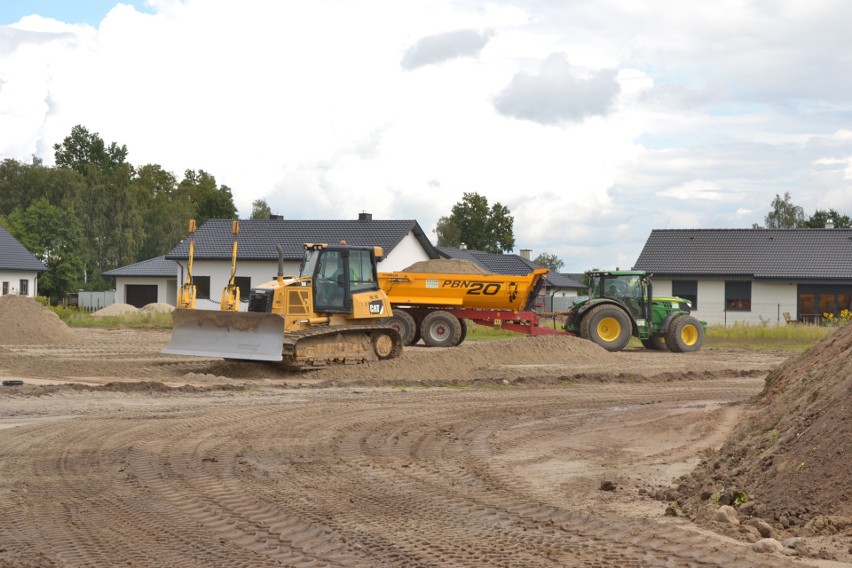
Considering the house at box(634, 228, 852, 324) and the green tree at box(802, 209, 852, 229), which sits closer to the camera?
the house at box(634, 228, 852, 324)

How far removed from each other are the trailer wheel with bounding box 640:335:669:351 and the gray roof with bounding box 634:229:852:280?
18492mm

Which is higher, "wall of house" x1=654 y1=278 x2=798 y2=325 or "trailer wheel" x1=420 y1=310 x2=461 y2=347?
"wall of house" x1=654 y1=278 x2=798 y2=325

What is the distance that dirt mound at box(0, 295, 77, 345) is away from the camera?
2870 centimetres

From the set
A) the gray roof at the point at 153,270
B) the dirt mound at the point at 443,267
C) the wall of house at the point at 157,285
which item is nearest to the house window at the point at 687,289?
the dirt mound at the point at 443,267

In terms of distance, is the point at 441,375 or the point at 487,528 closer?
the point at 487,528

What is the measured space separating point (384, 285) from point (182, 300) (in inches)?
330

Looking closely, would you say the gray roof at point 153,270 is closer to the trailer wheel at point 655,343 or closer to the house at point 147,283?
the house at point 147,283

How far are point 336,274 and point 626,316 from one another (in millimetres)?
9990

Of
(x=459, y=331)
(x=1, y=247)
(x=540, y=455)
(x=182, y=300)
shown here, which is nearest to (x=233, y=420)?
(x=540, y=455)

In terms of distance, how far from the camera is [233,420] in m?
13.6

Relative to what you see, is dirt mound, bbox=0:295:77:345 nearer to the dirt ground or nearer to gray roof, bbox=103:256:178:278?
the dirt ground

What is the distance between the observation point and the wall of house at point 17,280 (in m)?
56.8

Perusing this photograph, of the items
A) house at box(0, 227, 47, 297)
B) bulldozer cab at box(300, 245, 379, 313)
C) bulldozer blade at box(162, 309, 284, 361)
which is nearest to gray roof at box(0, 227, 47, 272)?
house at box(0, 227, 47, 297)

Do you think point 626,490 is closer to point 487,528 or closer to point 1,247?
point 487,528
